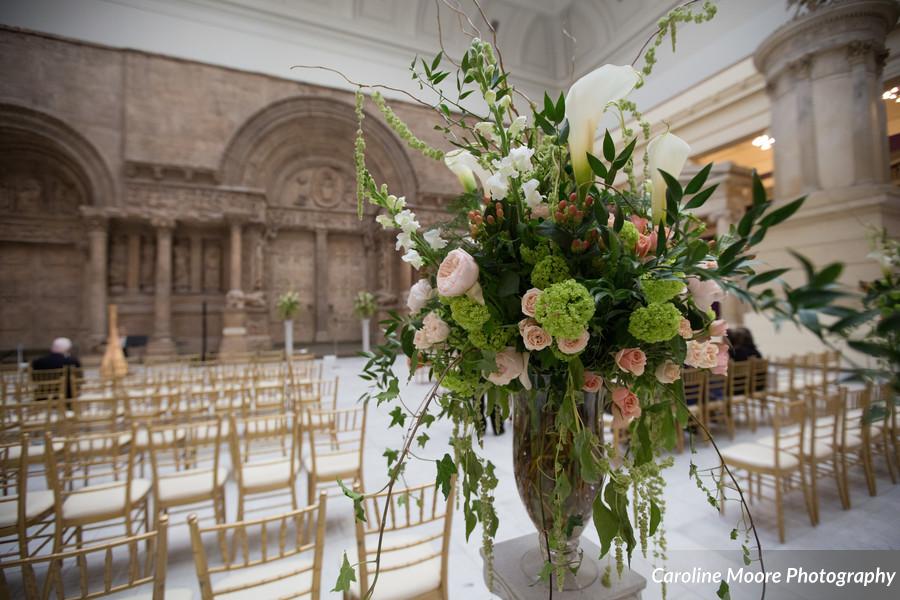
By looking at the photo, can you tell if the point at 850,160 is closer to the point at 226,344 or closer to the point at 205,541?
the point at 205,541

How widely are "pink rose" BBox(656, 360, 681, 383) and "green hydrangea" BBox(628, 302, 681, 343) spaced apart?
161 millimetres

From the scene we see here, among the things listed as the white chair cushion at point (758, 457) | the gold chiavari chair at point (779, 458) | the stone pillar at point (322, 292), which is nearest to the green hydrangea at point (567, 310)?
the gold chiavari chair at point (779, 458)

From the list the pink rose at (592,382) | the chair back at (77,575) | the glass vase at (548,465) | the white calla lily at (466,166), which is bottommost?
the chair back at (77,575)

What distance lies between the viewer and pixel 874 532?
8.64 feet

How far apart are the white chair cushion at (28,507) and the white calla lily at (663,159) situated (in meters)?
3.39

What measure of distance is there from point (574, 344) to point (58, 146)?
54.5 ft

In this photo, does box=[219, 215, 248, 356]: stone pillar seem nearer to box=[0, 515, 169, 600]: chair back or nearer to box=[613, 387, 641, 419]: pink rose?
box=[0, 515, 169, 600]: chair back

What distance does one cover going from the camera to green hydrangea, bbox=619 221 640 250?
2.96ft

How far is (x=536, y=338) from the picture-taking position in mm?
837

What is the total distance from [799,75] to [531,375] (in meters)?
8.92

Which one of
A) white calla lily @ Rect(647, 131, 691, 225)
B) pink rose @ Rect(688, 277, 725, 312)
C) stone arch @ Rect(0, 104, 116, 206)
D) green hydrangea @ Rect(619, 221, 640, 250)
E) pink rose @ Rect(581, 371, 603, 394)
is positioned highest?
stone arch @ Rect(0, 104, 116, 206)

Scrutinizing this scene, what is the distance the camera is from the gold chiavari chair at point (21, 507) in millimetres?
2166

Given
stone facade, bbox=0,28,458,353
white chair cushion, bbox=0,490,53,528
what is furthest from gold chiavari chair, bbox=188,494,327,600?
stone facade, bbox=0,28,458,353

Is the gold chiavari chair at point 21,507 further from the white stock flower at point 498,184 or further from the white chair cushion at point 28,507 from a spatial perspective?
the white stock flower at point 498,184
